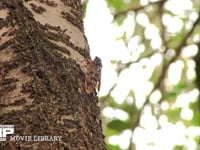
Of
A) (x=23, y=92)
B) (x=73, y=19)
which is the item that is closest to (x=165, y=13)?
(x=73, y=19)

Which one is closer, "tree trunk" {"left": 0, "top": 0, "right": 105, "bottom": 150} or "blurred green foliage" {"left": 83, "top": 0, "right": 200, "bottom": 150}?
"tree trunk" {"left": 0, "top": 0, "right": 105, "bottom": 150}

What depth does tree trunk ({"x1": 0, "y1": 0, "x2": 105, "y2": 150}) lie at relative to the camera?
71 centimetres

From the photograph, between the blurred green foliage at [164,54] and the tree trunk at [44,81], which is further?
the blurred green foliage at [164,54]

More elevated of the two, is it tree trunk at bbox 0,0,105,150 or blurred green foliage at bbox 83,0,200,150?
blurred green foliage at bbox 83,0,200,150

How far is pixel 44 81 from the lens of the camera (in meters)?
0.77

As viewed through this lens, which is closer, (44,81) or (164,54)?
(44,81)

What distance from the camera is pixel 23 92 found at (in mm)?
753

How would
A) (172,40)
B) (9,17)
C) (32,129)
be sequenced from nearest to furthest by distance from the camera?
(32,129) < (9,17) < (172,40)

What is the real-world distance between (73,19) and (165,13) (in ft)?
6.95

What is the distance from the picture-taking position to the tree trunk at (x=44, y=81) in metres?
0.71

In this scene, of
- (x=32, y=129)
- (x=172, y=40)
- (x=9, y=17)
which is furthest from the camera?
(x=172, y=40)

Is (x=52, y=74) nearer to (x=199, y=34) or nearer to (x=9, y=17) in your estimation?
(x=9, y=17)

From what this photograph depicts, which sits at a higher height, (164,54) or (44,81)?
(164,54)

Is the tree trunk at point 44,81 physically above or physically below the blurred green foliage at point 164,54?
below
